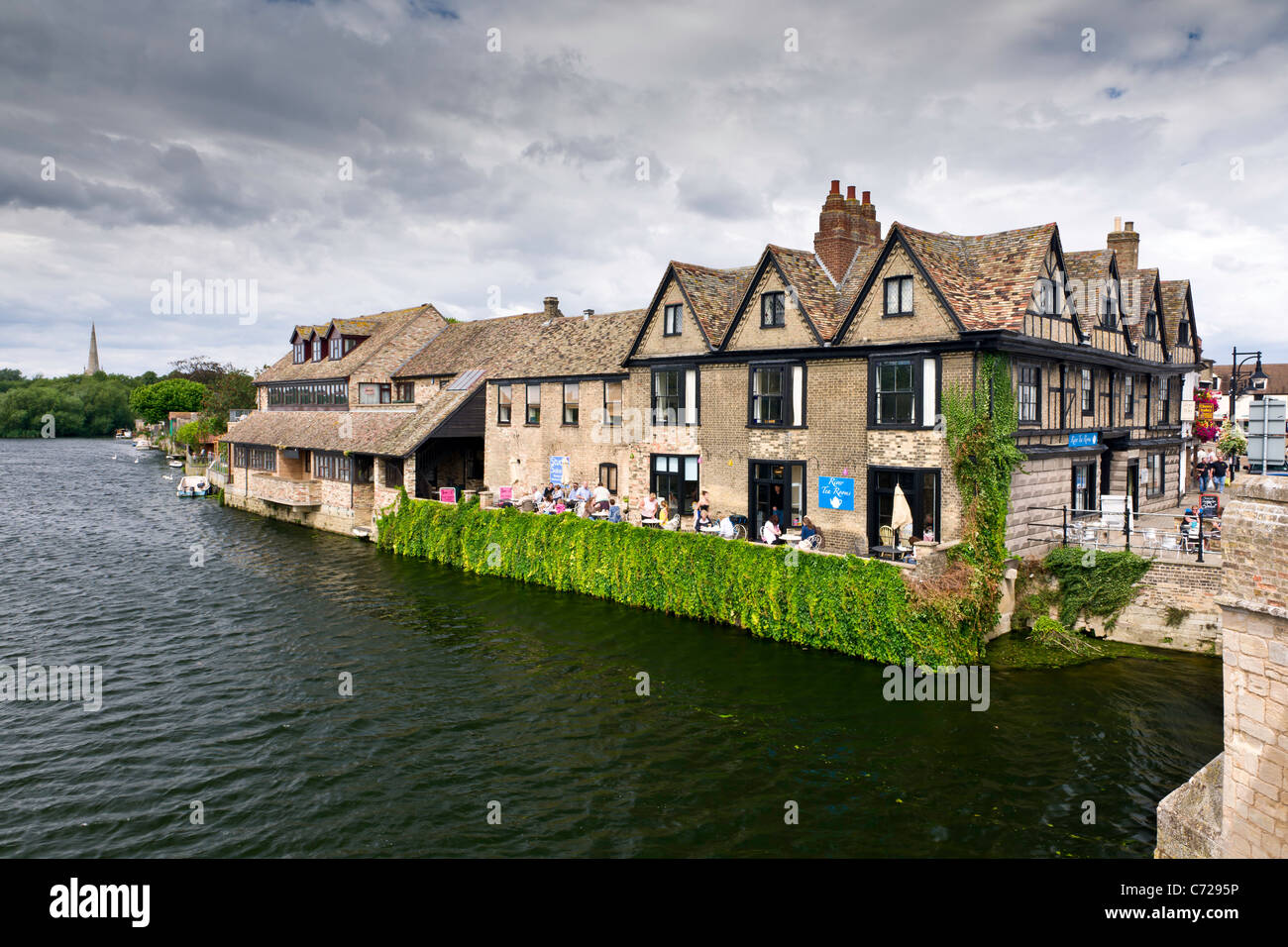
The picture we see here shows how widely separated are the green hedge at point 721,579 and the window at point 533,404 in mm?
5637

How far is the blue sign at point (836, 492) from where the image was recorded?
79.2ft

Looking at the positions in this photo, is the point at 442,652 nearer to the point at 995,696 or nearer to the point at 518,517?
the point at 518,517

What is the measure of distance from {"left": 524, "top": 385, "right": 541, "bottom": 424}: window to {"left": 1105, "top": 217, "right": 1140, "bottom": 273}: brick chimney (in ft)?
82.0

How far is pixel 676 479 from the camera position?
98.0 ft

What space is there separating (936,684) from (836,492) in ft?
23.8

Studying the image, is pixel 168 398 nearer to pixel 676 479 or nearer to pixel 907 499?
pixel 676 479

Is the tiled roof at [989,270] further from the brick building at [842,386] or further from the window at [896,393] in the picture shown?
the window at [896,393]

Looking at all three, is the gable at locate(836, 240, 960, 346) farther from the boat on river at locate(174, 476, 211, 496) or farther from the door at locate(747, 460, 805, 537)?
the boat on river at locate(174, 476, 211, 496)

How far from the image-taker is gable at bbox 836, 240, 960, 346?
72.2 feet

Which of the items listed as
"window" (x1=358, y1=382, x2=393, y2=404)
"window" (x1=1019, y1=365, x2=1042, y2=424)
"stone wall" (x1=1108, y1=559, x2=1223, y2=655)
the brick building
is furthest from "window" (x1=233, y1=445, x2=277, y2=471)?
"stone wall" (x1=1108, y1=559, x2=1223, y2=655)

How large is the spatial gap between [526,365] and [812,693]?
80.2 feet

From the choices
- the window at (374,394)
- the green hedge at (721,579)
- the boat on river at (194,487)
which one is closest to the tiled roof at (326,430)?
the window at (374,394)

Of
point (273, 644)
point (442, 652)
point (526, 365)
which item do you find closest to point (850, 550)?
point (442, 652)

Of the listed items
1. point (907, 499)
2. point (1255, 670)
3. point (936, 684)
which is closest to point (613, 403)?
point (907, 499)
